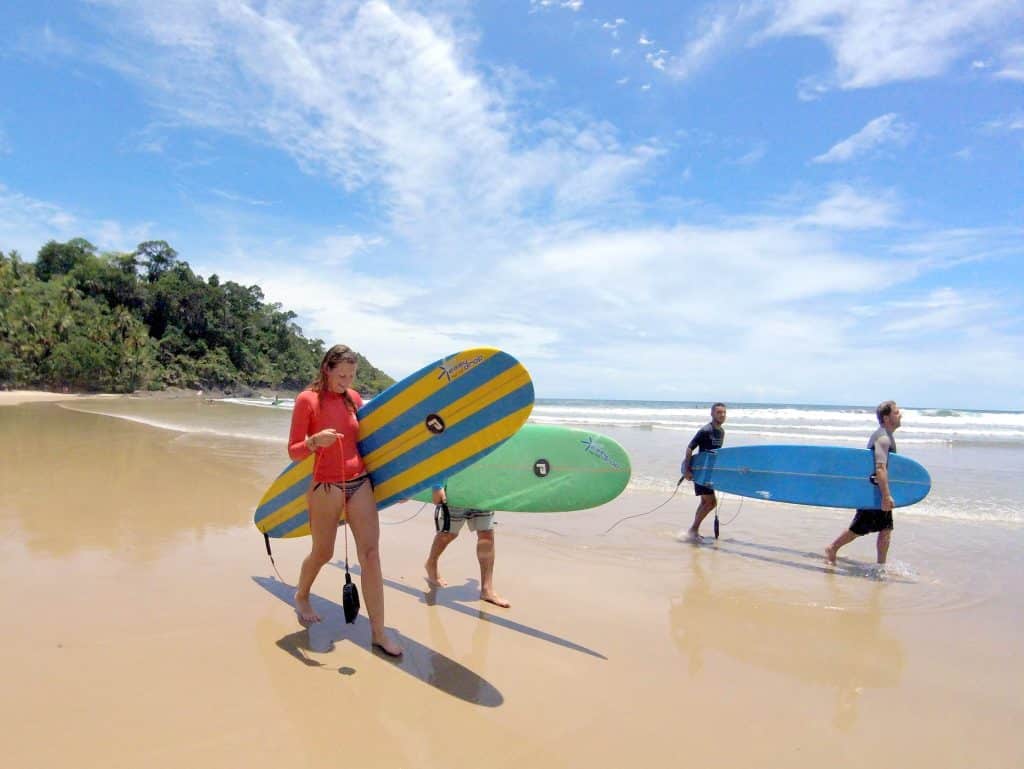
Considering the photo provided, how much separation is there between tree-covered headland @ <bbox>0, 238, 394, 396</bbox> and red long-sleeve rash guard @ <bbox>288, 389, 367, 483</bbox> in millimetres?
47230

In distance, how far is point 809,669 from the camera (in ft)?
9.75

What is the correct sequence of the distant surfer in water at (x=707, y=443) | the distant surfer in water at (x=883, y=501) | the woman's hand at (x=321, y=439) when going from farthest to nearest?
the distant surfer in water at (x=707, y=443)
the distant surfer in water at (x=883, y=501)
the woman's hand at (x=321, y=439)

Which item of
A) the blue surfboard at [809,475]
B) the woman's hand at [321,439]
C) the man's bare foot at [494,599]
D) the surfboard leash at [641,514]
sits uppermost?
the woman's hand at [321,439]

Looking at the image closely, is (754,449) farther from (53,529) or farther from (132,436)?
(132,436)

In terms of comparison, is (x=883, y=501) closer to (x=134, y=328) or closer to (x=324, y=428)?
(x=324, y=428)

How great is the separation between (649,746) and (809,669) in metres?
1.25

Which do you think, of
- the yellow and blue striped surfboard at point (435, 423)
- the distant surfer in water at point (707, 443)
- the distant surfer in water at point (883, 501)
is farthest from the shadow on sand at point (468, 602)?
the distant surfer in water at point (883, 501)

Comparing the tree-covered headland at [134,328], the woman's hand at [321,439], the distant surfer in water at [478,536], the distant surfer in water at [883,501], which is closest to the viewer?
the woman's hand at [321,439]

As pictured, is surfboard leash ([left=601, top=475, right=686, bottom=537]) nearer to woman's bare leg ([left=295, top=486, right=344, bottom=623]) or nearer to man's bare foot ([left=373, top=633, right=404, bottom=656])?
man's bare foot ([left=373, top=633, right=404, bottom=656])

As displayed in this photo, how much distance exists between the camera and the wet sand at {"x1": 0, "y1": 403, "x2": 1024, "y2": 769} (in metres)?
2.16

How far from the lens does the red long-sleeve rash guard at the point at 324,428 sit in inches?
112

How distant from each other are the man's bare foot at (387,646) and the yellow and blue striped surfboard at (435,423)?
2.32ft

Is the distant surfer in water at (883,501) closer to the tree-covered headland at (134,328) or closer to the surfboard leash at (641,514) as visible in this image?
the surfboard leash at (641,514)

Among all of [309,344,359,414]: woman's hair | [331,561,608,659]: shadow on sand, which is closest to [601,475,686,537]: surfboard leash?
[331,561,608,659]: shadow on sand
